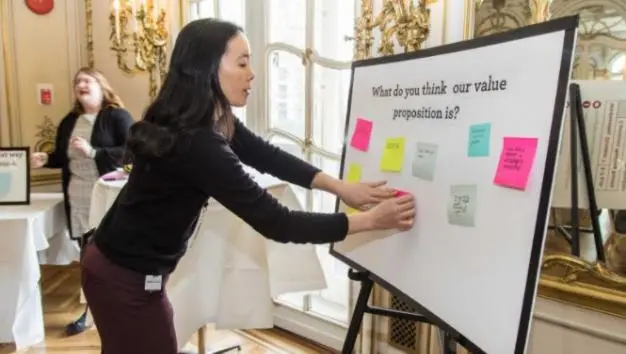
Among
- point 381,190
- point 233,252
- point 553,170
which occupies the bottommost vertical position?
point 233,252

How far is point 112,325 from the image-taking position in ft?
4.56

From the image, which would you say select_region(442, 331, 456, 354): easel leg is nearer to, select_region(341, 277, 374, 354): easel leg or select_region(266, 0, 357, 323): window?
select_region(341, 277, 374, 354): easel leg

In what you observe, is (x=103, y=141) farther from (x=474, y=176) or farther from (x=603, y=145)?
(x=603, y=145)

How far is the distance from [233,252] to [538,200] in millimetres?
1661

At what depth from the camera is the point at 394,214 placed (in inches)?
52.1

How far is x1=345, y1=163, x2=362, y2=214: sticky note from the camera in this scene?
1.65m

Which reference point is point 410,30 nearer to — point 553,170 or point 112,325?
point 553,170

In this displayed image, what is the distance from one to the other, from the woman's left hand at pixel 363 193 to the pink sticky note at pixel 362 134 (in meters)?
0.14

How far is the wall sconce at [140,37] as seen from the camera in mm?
3221

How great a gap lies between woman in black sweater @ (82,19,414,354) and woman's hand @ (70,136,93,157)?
4.91ft

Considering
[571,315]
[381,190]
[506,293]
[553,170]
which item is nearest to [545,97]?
[553,170]

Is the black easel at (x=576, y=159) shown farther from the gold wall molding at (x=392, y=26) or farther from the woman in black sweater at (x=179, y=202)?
the gold wall molding at (x=392, y=26)

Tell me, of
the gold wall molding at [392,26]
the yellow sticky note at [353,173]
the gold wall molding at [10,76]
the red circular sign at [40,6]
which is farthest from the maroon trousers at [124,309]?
the red circular sign at [40,6]

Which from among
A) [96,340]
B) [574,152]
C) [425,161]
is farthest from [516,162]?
[96,340]
